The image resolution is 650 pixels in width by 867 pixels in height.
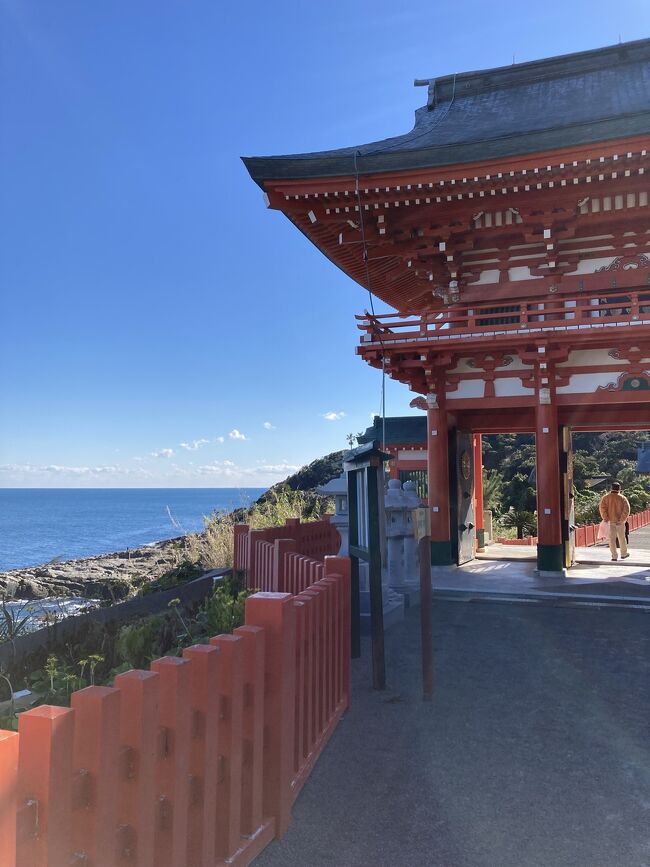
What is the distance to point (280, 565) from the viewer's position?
6137 mm

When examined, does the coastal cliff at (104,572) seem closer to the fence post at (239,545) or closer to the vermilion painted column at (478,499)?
the fence post at (239,545)

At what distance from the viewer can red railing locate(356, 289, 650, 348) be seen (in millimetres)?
9359

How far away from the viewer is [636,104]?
33.1ft

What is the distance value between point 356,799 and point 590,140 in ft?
27.2

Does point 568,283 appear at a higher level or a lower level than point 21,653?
higher

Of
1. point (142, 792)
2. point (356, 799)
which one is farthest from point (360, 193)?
point (142, 792)

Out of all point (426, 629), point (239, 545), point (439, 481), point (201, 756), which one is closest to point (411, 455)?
point (439, 481)

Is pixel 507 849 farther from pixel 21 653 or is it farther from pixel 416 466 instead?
pixel 416 466

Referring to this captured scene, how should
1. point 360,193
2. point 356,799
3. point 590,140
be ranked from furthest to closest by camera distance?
point 360,193, point 590,140, point 356,799

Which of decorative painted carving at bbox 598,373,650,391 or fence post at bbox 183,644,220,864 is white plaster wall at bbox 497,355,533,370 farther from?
fence post at bbox 183,644,220,864

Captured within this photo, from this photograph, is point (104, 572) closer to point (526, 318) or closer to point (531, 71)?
point (526, 318)

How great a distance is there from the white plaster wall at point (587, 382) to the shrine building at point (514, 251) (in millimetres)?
23

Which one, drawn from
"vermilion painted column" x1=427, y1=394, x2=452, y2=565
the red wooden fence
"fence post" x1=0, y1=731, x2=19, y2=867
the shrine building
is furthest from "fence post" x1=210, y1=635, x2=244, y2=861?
the red wooden fence

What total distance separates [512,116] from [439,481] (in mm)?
7029
